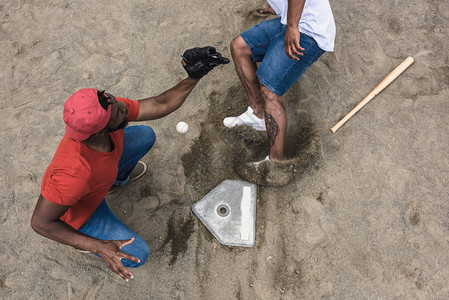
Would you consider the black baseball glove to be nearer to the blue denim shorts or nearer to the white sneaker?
the blue denim shorts

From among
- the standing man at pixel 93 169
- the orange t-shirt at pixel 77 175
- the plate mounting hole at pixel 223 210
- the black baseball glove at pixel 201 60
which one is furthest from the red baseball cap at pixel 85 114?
the plate mounting hole at pixel 223 210

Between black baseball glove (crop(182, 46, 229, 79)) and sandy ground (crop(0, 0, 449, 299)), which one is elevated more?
black baseball glove (crop(182, 46, 229, 79))

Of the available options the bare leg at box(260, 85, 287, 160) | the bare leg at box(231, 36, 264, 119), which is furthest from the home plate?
the bare leg at box(231, 36, 264, 119)

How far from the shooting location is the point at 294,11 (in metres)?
Answer: 1.95

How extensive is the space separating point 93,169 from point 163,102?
2.12ft

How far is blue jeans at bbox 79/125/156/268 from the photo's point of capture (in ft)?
6.27

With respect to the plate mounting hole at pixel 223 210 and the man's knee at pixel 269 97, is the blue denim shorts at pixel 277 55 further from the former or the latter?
the plate mounting hole at pixel 223 210

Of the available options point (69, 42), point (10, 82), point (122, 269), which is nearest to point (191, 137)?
point (122, 269)

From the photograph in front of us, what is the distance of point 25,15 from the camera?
9.81 ft

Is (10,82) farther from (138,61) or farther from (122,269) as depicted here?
(122,269)

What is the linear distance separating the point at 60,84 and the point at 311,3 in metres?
2.18

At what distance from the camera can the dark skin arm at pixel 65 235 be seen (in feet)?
5.10

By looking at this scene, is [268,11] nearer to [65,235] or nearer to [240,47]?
[240,47]

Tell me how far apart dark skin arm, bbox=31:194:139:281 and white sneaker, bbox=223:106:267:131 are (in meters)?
1.28
